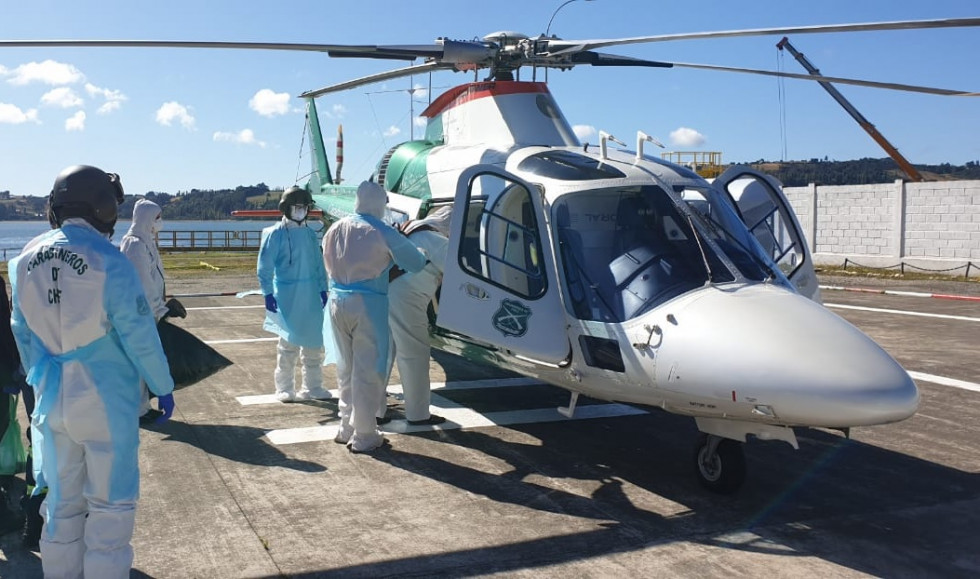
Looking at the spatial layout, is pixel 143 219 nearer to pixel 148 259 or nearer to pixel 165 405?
pixel 148 259

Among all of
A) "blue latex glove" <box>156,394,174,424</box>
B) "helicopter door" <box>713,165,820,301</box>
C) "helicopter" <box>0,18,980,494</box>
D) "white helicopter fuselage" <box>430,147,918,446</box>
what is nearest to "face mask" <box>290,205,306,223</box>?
"helicopter" <box>0,18,980,494</box>

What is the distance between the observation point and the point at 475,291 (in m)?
5.87

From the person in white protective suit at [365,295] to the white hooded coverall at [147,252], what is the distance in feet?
5.16

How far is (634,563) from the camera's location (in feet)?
13.7

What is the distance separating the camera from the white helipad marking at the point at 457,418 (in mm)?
6613

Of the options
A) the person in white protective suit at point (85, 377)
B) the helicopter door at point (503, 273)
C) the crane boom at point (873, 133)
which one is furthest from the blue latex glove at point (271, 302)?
the crane boom at point (873, 133)

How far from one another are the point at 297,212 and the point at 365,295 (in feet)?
6.69

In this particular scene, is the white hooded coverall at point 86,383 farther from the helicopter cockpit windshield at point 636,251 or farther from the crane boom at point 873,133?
the crane boom at point 873,133

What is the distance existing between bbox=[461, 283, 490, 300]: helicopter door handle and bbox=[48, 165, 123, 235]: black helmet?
8.50 feet

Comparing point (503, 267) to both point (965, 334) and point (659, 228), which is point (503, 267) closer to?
point (659, 228)

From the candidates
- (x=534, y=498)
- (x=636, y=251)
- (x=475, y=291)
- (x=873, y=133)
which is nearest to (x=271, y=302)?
(x=475, y=291)

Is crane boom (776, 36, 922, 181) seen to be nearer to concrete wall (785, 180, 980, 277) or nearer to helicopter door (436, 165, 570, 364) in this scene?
concrete wall (785, 180, 980, 277)

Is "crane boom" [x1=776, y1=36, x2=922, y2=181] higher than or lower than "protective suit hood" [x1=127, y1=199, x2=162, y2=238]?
higher

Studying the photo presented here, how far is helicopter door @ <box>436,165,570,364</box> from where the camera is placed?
548 centimetres
